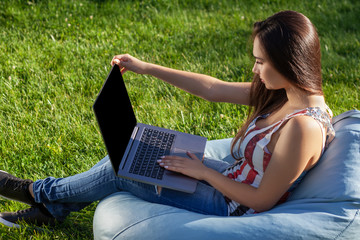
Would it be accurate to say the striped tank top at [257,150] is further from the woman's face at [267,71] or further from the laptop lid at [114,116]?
the laptop lid at [114,116]

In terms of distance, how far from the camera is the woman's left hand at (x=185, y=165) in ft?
8.27

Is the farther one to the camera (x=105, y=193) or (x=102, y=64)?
(x=102, y=64)

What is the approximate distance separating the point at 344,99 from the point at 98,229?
3028 mm

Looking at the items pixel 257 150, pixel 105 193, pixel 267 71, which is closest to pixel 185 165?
pixel 257 150

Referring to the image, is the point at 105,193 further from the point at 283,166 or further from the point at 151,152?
the point at 283,166

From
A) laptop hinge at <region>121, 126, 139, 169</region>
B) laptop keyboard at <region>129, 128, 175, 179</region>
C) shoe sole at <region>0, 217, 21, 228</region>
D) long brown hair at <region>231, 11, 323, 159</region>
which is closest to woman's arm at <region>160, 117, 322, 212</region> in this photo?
long brown hair at <region>231, 11, 323, 159</region>

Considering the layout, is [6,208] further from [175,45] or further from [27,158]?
[175,45]

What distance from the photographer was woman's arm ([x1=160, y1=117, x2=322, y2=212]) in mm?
2166

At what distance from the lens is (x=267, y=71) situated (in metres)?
2.39

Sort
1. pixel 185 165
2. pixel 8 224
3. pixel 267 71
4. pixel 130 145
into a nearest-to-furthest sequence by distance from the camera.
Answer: pixel 267 71 → pixel 185 165 → pixel 130 145 → pixel 8 224

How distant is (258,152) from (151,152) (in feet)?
2.26

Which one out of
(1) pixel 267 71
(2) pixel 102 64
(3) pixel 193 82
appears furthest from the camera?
(2) pixel 102 64

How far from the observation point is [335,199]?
2.31m

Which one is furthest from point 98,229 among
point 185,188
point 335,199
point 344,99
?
point 344,99
